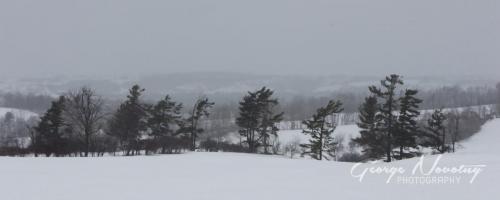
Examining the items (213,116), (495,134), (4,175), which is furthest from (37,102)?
(4,175)

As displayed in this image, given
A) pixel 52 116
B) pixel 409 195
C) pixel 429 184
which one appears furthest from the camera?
pixel 52 116

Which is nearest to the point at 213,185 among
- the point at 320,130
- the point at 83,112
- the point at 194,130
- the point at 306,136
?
the point at 320,130

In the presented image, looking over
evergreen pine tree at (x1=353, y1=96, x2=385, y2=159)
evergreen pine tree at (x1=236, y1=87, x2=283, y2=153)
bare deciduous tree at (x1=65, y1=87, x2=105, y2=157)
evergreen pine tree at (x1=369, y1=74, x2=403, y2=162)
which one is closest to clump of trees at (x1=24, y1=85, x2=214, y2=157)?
bare deciduous tree at (x1=65, y1=87, x2=105, y2=157)

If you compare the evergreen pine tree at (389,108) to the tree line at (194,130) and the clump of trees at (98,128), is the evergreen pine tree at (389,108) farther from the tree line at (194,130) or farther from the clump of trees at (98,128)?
the clump of trees at (98,128)

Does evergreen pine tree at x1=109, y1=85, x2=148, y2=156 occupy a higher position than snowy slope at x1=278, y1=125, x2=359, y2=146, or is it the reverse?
evergreen pine tree at x1=109, y1=85, x2=148, y2=156

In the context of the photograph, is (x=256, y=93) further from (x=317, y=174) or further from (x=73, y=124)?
(x=317, y=174)

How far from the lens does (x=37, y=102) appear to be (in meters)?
186

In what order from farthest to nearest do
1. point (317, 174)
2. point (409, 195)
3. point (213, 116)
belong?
point (213, 116)
point (317, 174)
point (409, 195)

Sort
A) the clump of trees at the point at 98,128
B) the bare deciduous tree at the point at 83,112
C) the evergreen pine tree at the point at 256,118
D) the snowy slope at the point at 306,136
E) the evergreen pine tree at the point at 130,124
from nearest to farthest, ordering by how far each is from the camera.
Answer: the clump of trees at the point at 98,128 < the bare deciduous tree at the point at 83,112 < the evergreen pine tree at the point at 130,124 < the evergreen pine tree at the point at 256,118 < the snowy slope at the point at 306,136

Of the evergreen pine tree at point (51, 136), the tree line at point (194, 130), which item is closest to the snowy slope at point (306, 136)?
the tree line at point (194, 130)

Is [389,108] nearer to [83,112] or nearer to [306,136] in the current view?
[83,112]

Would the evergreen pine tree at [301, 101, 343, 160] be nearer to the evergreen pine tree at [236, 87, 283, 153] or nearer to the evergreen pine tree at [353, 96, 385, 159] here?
the evergreen pine tree at [353, 96, 385, 159]

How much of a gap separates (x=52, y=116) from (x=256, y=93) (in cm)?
1974

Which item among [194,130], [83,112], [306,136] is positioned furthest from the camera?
[306,136]
